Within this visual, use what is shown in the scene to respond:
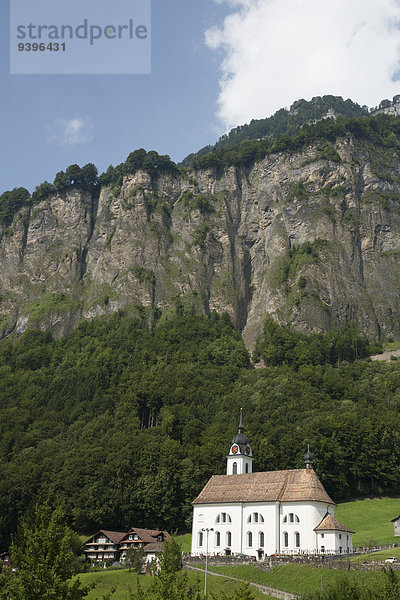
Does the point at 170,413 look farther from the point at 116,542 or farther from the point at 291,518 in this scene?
the point at 291,518

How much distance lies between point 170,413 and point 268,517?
44.8 m

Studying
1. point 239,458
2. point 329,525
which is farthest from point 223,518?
point 329,525

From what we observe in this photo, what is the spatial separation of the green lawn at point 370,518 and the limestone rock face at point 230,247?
61.0 m

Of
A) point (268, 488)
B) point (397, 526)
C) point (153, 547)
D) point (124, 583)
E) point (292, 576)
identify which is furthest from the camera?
point (268, 488)

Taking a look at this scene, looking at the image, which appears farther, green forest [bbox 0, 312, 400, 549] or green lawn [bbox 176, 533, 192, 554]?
green forest [bbox 0, 312, 400, 549]

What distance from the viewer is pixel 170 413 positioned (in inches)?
4382

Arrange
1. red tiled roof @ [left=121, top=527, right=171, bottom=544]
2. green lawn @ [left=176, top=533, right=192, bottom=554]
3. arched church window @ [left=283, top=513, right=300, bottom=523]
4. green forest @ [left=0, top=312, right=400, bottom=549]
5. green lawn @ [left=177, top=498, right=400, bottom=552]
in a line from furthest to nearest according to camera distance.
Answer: green forest @ [left=0, top=312, right=400, bottom=549]
green lawn @ [left=176, top=533, right=192, bottom=554]
red tiled roof @ [left=121, top=527, right=171, bottom=544]
green lawn @ [left=177, top=498, right=400, bottom=552]
arched church window @ [left=283, top=513, right=300, bottom=523]

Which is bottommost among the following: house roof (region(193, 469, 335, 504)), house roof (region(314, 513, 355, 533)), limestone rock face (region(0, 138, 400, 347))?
house roof (region(314, 513, 355, 533))

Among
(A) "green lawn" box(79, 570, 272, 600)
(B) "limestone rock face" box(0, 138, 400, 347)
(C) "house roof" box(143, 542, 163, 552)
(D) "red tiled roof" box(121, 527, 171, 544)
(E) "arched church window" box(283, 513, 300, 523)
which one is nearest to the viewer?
(A) "green lawn" box(79, 570, 272, 600)

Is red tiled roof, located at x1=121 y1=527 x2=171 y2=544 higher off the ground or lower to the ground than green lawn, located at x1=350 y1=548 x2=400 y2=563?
lower

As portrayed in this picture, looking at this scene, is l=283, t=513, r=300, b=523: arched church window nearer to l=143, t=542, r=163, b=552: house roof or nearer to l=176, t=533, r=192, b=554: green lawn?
l=176, t=533, r=192, b=554: green lawn

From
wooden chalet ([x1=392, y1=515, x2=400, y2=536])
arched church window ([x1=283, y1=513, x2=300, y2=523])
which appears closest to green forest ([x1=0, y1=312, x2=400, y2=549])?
wooden chalet ([x1=392, y1=515, x2=400, y2=536])

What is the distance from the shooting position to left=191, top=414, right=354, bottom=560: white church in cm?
6488

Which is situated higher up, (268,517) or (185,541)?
(268,517)
